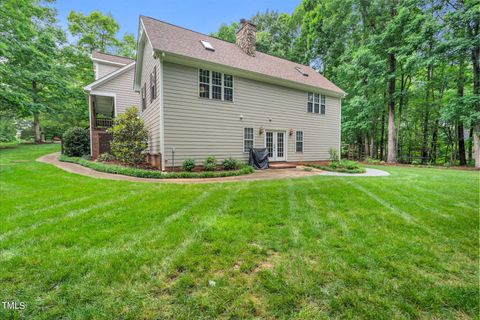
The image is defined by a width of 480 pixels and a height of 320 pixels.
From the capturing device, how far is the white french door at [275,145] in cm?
1154

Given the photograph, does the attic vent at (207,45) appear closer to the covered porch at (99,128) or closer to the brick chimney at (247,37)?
the brick chimney at (247,37)

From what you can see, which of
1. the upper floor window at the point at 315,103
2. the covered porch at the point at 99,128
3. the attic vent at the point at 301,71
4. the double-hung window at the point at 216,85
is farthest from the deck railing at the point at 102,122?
the attic vent at the point at 301,71

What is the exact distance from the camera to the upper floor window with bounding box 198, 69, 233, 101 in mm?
9287

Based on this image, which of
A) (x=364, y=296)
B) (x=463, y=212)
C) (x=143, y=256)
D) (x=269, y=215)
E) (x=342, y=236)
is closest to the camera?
(x=364, y=296)

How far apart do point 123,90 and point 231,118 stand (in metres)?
8.66

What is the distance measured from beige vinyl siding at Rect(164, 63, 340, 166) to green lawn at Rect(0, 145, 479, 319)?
Result: 4.72m

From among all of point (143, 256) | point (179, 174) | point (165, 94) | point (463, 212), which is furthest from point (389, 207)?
point (165, 94)

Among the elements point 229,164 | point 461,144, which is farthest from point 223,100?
point 461,144

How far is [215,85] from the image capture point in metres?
9.62

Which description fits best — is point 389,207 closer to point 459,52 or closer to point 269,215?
point 269,215

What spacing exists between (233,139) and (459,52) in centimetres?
1351

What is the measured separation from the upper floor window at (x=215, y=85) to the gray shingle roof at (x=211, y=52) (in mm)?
562

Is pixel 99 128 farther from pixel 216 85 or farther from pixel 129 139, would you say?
pixel 216 85

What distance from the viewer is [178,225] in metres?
3.24
